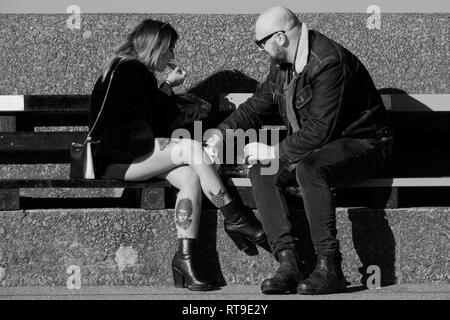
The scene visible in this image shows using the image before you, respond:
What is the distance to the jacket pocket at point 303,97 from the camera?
248 inches

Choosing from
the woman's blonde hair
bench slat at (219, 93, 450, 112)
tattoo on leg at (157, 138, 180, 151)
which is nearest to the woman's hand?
the woman's blonde hair

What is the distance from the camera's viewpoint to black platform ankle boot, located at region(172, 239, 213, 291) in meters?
6.22

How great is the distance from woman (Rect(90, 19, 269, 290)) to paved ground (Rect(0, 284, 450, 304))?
15 cm

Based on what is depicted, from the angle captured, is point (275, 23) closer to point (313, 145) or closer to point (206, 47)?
point (313, 145)

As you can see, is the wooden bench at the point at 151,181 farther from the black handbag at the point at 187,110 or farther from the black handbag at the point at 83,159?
the black handbag at the point at 187,110

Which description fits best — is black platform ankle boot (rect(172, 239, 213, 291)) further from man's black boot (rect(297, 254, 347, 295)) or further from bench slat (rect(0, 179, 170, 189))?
man's black boot (rect(297, 254, 347, 295))

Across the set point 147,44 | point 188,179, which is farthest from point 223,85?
point 188,179

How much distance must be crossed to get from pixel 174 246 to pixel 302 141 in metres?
0.91

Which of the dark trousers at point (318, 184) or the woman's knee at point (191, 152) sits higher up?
the woman's knee at point (191, 152)

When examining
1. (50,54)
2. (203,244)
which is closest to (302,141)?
(203,244)

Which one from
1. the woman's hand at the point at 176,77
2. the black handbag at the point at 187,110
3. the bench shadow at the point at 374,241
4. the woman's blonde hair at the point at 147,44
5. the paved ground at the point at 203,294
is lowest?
the paved ground at the point at 203,294

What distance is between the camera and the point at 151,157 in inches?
251

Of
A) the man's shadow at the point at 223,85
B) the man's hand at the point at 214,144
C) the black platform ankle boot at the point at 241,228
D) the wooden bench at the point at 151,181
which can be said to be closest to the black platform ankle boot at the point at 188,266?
the black platform ankle boot at the point at 241,228

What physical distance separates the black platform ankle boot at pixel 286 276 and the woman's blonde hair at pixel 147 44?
4.14 ft
